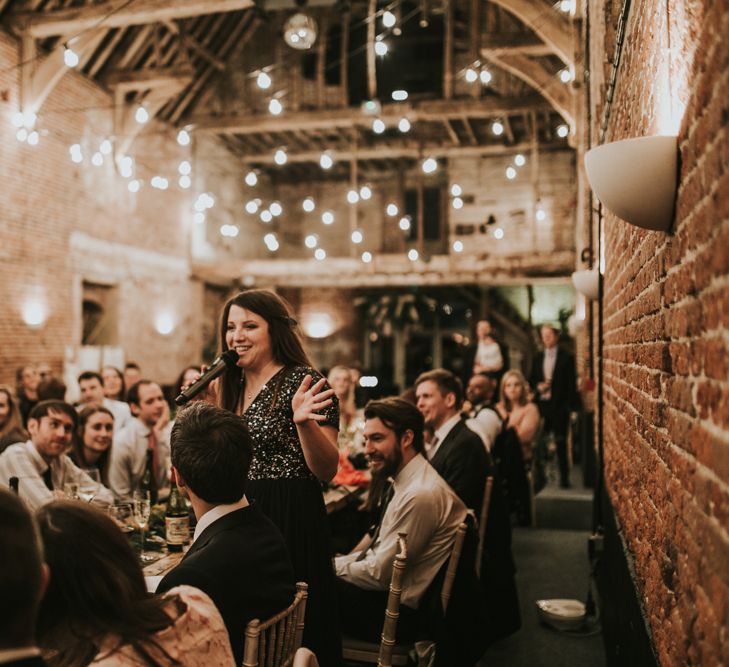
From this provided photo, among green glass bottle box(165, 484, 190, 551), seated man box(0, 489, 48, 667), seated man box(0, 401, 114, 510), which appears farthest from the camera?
seated man box(0, 401, 114, 510)

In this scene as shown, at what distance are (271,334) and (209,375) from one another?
278 mm

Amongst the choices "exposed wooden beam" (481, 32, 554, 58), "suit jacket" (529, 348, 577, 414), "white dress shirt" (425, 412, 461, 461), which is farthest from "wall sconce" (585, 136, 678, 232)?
"exposed wooden beam" (481, 32, 554, 58)

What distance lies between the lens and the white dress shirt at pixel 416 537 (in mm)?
2807

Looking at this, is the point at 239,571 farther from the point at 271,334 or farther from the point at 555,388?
the point at 555,388

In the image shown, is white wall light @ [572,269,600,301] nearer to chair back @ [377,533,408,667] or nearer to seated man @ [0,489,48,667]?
chair back @ [377,533,408,667]

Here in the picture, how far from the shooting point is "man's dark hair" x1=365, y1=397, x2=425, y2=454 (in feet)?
10.2

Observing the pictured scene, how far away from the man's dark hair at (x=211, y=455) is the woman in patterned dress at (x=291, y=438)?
0.41 meters

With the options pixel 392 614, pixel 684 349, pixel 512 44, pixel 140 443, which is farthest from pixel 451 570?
pixel 512 44

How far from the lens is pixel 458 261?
12023 mm

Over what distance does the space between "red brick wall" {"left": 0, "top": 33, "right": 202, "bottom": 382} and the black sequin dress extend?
7.47 m

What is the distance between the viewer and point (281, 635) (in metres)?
1.71

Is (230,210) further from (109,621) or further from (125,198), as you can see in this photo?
(109,621)

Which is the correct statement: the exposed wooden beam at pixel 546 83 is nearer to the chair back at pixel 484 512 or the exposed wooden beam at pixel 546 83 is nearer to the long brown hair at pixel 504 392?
the long brown hair at pixel 504 392

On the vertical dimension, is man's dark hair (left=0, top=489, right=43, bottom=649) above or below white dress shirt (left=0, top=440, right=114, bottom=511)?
above
